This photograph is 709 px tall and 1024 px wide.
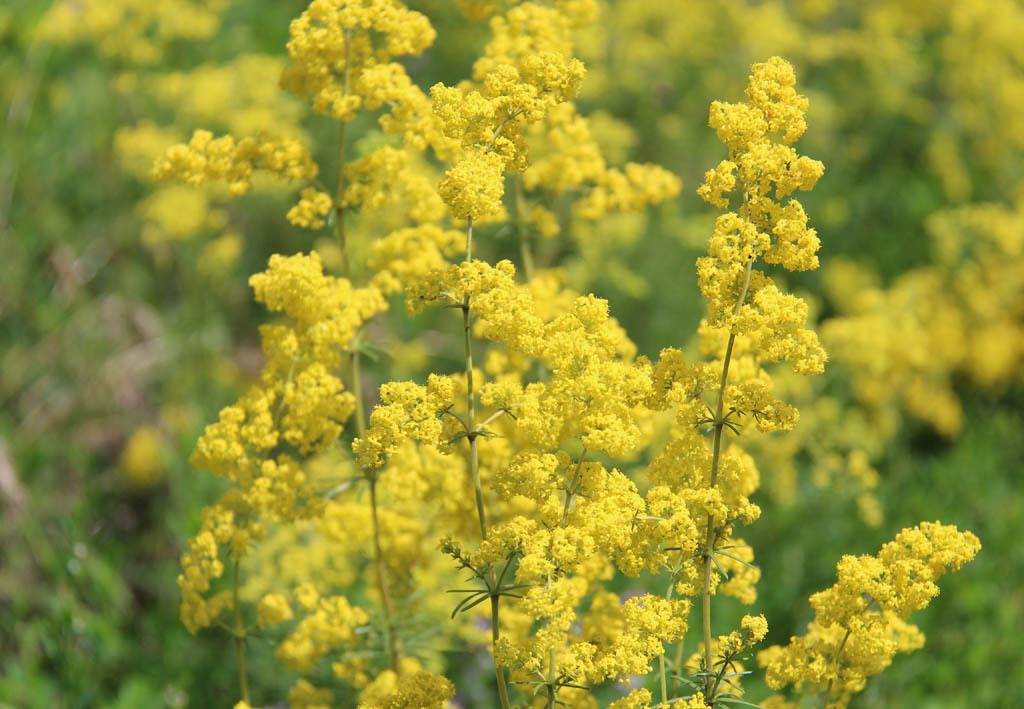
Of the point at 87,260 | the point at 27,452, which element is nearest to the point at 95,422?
the point at 27,452

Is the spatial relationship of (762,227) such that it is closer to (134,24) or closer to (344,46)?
(344,46)

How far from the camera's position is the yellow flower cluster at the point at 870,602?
8.21 feet

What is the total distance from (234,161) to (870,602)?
208 cm

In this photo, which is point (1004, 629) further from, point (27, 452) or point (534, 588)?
point (27, 452)

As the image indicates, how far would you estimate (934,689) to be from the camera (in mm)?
5223

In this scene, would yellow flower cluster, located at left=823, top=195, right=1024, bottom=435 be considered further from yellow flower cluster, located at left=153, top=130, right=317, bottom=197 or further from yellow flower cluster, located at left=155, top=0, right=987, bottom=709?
yellow flower cluster, located at left=153, top=130, right=317, bottom=197

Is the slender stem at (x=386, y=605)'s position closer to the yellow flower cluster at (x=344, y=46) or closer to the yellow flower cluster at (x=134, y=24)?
the yellow flower cluster at (x=344, y=46)

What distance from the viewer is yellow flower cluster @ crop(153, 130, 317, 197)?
328 centimetres

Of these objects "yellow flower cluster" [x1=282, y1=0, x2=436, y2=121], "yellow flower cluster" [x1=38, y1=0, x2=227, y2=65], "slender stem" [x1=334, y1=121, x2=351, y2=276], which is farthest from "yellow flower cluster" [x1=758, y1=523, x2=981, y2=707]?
"yellow flower cluster" [x1=38, y1=0, x2=227, y2=65]

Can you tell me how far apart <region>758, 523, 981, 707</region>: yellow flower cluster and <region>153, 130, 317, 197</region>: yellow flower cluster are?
5.98ft

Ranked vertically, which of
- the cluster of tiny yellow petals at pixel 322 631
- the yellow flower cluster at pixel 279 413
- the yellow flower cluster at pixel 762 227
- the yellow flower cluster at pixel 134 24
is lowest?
the cluster of tiny yellow petals at pixel 322 631

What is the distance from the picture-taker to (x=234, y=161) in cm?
333

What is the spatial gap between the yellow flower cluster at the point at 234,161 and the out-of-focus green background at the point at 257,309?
68.7 inches

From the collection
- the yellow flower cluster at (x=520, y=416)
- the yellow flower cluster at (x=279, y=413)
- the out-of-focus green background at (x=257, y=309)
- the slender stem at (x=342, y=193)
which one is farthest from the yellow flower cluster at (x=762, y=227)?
the out-of-focus green background at (x=257, y=309)
